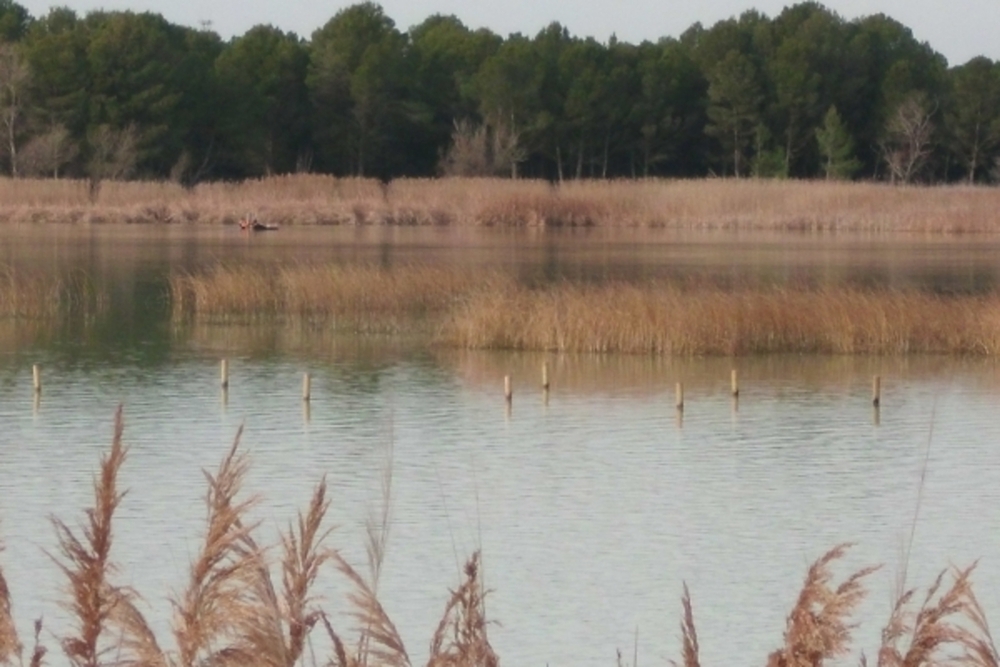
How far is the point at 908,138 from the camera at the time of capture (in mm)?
64000

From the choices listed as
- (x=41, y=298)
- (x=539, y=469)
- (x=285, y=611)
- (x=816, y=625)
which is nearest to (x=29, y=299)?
(x=41, y=298)

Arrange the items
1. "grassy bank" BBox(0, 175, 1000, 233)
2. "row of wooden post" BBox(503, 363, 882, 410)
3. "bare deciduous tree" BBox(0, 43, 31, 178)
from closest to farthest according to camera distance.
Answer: "row of wooden post" BBox(503, 363, 882, 410)
"grassy bank" BBox(0, 175, 1000, 233)
"bare deciduous tree" BBox(0, 43, 31, 178)

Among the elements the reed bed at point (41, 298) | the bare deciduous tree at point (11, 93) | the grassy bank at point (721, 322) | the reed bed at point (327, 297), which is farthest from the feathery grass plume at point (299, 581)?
the bare deciduous tree at point (11, 93)

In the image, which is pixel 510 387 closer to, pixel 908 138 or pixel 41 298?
pixel 41 298

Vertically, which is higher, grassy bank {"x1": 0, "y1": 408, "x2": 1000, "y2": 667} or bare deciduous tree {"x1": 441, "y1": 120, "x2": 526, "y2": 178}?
bare deciduous tree {"x1": 441, "y1": 120, "x2": 526, "y2": 178}

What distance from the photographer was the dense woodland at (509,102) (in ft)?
193

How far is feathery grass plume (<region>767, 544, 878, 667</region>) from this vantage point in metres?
3.56

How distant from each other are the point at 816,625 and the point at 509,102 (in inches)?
2413

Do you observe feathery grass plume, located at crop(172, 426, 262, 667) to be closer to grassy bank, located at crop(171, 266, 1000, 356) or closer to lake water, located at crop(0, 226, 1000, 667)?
lake water, located at crop(0, 226, 1000, 667)

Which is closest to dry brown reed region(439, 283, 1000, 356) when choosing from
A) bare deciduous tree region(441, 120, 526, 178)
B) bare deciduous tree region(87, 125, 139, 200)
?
bare deciduous tree region(87, 125, 139, 200)

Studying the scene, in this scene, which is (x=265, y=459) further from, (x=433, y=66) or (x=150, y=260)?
(x=433, y=66)

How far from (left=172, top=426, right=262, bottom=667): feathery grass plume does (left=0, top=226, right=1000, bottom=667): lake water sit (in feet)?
2.76

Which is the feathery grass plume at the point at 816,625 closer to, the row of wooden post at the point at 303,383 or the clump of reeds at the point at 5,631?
the clump of reeds at the point at 5,631

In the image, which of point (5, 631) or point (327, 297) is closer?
point (5, 631)
